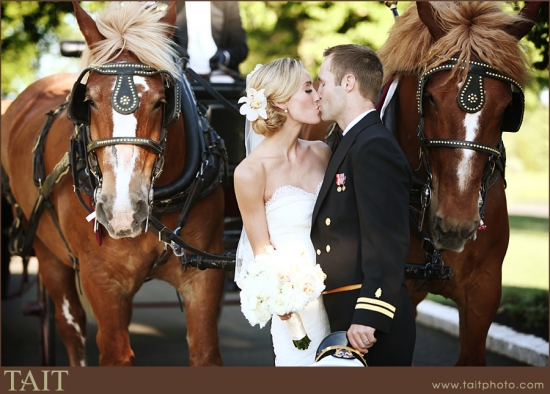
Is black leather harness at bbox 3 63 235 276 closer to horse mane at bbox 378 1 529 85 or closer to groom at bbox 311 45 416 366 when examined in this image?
groom at bbox 311 45 416 366

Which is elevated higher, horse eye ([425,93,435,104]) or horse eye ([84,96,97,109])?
horse eye ([425,93,435,104])

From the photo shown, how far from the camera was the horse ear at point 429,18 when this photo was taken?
356 centimetres

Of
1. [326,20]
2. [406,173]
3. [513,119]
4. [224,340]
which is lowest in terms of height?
→ [224,340]

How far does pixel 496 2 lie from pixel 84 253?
2564 millimetres

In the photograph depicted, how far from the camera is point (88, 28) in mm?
3746

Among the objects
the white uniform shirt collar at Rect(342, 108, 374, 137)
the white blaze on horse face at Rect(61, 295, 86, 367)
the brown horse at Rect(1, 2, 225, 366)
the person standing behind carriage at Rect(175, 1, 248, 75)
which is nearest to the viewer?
the white uniform shirt collar at Rect(342, 108, 374, 137)

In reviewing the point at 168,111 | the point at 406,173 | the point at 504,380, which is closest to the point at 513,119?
the point at 406,173

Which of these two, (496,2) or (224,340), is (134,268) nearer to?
(496,2)

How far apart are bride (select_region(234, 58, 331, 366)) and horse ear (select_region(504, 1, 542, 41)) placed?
43.9 inches

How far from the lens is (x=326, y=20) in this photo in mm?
14664

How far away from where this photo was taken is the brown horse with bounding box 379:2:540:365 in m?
3.24

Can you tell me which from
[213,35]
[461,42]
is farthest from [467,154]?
[213,35]

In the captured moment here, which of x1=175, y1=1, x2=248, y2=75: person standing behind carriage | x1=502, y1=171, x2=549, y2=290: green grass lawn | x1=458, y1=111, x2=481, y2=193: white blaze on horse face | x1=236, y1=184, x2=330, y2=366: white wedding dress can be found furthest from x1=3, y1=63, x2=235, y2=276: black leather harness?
x1=502, y1=171, x2=549, y2=290: green grass lawn

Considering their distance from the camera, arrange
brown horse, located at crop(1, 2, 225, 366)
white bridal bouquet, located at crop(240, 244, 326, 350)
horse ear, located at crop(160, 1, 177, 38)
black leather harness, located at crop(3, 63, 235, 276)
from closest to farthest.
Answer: white bridal bouquet, located at crop(240, 244, 326, 350), brown horse, located at crop(1, 2, 225, 366), black leather harness, located at crop(3, 63, 235, 276), horse ear, located at crop(160, 1, 177, 38)
